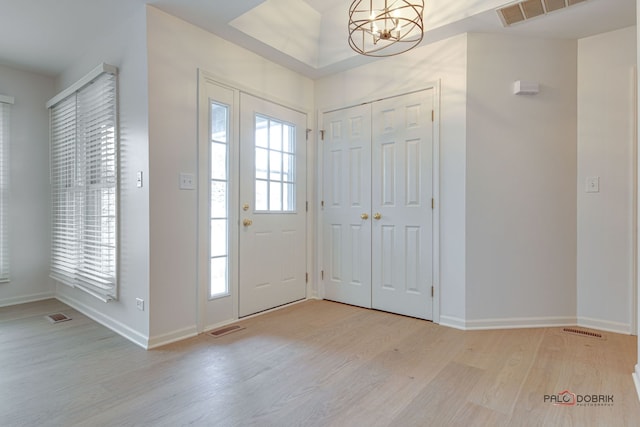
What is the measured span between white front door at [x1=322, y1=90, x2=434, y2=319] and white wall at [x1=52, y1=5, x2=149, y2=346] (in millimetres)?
1848

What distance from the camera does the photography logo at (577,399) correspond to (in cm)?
173

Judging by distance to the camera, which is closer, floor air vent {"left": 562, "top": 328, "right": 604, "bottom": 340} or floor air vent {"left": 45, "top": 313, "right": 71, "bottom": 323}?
floor air vent {"left": 562, "top": 328, "right": 604, "bottom": 340}

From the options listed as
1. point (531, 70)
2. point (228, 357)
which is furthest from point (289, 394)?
point (531, 70)

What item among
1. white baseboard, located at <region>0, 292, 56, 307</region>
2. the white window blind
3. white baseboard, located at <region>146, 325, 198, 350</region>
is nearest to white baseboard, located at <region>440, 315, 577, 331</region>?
white baseboard, located at <region>146, 325, 198, 350</region>

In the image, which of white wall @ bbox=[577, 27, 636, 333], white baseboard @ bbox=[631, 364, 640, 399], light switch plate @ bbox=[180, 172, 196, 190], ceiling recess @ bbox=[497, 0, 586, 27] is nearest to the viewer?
white baseboard @ bbox=[631, 364, 640, 399]

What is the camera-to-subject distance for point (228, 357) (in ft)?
7.51

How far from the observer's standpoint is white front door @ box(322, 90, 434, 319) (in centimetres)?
304

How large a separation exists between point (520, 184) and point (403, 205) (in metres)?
0.98

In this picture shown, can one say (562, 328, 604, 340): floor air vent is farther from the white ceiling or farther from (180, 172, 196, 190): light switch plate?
(180, 172, 196, 190): light switch plate

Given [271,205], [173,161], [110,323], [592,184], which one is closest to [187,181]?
[173,161]

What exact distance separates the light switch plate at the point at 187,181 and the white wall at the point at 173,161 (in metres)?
0.04

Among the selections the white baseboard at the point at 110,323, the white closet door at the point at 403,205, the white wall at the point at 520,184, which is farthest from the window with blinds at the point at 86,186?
the white wall at the point at 520,184

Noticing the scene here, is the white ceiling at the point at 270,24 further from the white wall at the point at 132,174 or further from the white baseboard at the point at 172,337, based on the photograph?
the white baseboard at the point at 172,337

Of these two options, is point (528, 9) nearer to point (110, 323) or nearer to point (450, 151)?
point (450, 151)
